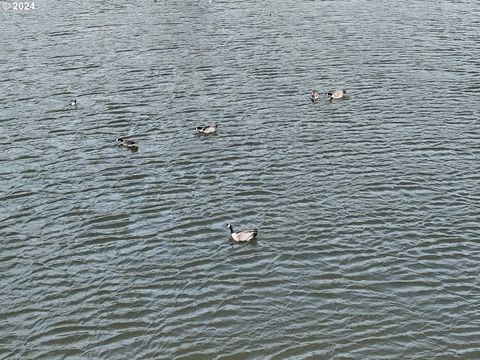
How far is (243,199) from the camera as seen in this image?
27766 millimetres

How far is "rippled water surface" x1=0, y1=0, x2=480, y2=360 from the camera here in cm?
2023

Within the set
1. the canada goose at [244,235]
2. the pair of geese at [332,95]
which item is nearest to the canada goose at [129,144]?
the canada goose at [244,235]

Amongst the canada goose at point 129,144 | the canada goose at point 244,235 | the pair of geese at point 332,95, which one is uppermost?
the pair of geese at point 332,95

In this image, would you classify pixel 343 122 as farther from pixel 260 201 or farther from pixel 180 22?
→ pixel 180 22

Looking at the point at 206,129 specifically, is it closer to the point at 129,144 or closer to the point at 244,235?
the point at 129,144

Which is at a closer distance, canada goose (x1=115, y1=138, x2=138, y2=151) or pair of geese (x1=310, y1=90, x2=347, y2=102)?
canada goose (x1=115, y1=138, x2=138, y2=151)

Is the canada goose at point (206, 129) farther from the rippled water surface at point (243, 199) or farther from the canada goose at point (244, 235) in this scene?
the canada goose at point (244, 235)

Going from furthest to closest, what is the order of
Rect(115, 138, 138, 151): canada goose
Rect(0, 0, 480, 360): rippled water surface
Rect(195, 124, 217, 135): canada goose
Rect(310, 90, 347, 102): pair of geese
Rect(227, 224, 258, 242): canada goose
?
1. Rect(310, 90, 347, 102): pair of geese
2. Rect(195, 124, 217, 135): canada goose
3. Rect(115, 138, 138, 151): canada goose
4. Rect(227, 224, 258, 242): canada goose
5. Rect(0, 0, 480, 360): rippled water surface

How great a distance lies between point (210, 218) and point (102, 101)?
52.0 feet

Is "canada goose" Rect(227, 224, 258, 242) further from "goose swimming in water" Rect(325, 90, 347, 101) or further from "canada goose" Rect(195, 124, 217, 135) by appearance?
"goose swimming in water" Rect(325, 90, 347, 101)

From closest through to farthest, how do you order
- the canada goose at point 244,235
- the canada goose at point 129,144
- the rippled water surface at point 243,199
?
the rippled water surface at point 243,199 < the canada goose at point 244,235 < the canada goose at point 129,144

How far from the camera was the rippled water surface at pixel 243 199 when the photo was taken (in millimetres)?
→ 20234

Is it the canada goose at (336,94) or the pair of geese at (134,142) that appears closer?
the pair of geese at (134,142)

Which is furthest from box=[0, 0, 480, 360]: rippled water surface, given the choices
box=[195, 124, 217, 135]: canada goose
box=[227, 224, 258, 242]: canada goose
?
box=[195, 124, 217, 135]: canada goose
